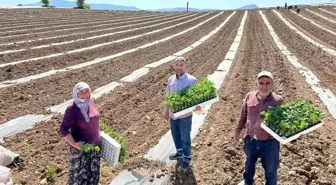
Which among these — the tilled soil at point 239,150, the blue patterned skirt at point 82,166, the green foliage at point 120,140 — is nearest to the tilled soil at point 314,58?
the tilled soil at point 239,150

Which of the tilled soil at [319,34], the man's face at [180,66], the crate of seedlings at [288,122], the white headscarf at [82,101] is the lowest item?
the tilled soil at [319,34]

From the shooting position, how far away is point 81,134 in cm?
405

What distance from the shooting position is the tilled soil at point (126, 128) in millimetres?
5441

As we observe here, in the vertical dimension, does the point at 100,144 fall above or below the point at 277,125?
below

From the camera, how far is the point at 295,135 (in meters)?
3.90

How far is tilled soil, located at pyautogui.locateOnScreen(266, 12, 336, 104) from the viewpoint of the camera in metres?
11.2

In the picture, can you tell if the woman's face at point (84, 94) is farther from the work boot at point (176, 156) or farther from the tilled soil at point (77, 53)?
the tilled soil at point (77, 53)

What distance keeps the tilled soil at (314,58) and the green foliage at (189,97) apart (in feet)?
20.8

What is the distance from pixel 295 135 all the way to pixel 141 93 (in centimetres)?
615

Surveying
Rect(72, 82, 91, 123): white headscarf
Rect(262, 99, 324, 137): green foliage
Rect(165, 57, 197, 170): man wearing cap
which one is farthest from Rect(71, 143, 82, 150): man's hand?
Rect(262, 99, 324, 137): green foliage

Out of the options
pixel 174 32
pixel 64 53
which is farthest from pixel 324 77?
pixel 174 32

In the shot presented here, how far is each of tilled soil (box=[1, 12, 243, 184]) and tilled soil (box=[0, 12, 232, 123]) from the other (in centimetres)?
94

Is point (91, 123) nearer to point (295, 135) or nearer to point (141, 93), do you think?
point (295, 135)

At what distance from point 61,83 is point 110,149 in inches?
259
